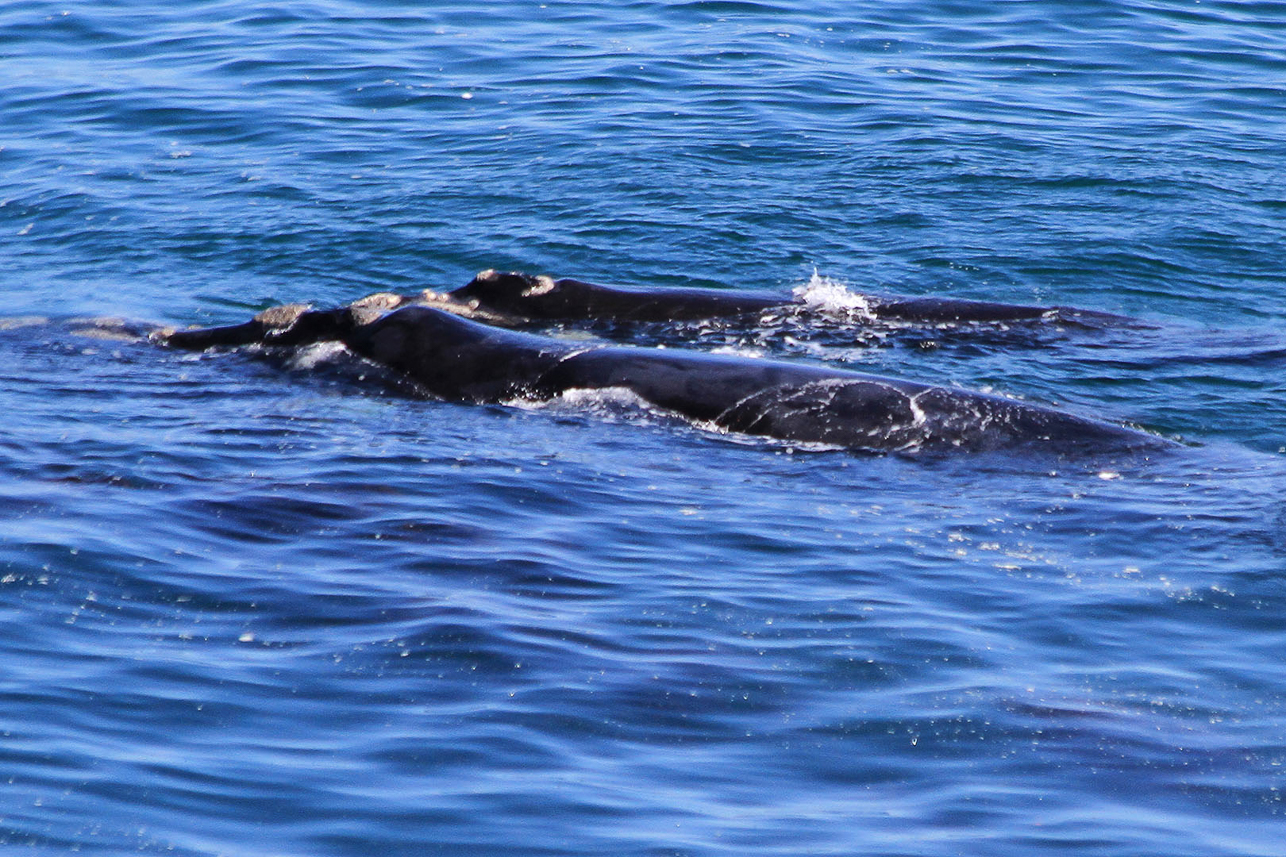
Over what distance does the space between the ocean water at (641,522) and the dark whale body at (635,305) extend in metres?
0.27

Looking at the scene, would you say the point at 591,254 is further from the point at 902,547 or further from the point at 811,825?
the point at 811,825

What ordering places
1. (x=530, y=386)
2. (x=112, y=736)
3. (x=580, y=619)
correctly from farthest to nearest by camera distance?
1. (x=530, y=386)
2. (x=580, y=619)
3. (x=112, y=736)

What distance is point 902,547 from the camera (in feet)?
23.6

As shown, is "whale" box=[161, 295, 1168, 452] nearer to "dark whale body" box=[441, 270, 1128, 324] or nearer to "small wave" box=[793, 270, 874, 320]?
"dark whale body" box=[441, 270, 1128, 324]

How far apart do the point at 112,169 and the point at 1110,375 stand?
9.64 m

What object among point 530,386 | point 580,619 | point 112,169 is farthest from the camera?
point 112,169

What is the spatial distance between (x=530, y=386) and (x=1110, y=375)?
138 inches

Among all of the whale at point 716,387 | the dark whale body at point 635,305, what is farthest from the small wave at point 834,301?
the whale at point 716,387

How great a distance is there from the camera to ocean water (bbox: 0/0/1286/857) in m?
5.10

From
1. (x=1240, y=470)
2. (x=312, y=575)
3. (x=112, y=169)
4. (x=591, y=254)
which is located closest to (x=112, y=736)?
(x=312, y=575)

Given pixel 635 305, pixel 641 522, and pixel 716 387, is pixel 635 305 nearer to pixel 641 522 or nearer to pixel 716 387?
pixel 716 387

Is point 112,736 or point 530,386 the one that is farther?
point 530,386

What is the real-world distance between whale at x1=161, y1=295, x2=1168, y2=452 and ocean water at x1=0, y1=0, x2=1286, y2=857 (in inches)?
6.7

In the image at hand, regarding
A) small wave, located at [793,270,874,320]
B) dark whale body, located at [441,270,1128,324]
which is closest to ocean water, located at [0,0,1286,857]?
small wave, located at [793,270,874,320]
